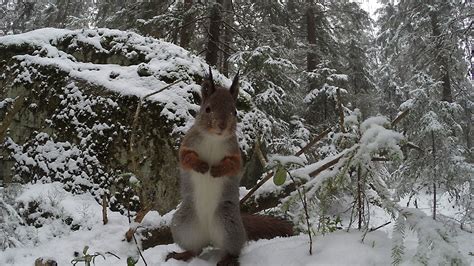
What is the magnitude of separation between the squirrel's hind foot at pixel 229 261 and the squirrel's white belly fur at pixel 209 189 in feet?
0.32

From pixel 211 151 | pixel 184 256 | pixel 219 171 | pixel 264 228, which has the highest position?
pixel 211 151

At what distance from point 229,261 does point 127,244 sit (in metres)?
2.26

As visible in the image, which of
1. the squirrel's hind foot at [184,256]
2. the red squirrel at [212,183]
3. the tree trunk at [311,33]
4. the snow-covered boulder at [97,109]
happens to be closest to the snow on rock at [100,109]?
the snow-covered boulder at [97,109]

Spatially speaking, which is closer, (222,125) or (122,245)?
(222,125)

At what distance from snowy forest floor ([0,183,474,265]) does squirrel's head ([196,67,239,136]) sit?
88cm

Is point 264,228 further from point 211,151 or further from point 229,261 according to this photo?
point 211,151

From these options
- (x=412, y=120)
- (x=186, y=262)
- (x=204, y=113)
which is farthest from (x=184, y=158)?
(x=412, y=120)

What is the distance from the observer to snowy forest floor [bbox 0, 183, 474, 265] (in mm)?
2393

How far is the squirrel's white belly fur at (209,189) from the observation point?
2852 millimetres

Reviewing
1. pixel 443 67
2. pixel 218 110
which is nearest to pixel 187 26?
pixel 443 67

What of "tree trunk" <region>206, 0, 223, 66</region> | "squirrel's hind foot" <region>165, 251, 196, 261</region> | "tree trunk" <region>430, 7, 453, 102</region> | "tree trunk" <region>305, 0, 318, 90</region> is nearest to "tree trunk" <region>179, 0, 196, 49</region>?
"tree trunk" <region>206, 0, 223, 66</region>

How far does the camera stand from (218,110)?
2.82 meters

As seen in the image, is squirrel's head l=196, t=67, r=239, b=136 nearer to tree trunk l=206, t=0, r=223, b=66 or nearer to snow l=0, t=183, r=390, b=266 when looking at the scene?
snow l=0, t=183, r=390, b=266

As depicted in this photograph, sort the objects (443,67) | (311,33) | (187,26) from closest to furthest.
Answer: (187,26)
(443,67)
(311,33)
